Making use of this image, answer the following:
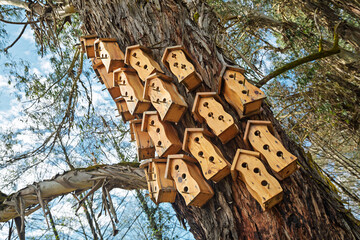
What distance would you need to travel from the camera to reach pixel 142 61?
171 cm

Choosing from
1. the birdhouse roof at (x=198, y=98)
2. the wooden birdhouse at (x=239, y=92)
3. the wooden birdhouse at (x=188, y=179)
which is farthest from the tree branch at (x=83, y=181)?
the wooden birdhouse at (x=239, y=92)

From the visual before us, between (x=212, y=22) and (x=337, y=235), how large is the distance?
54.3 inches

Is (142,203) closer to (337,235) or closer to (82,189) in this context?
(82,189)

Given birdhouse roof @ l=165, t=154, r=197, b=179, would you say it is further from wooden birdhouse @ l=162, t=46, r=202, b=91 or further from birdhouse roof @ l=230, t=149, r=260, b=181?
wooden birdhouse @ l=162, t=46, r=202, b=91

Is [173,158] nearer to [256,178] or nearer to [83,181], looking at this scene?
[256,178]

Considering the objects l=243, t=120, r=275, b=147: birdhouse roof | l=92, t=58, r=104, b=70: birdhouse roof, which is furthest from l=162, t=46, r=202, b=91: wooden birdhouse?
l=92, t=58, r=104, b=70: birdhouse roof

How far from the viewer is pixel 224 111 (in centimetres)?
150

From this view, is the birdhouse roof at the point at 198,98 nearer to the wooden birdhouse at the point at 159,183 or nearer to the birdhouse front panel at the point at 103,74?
the wooden birdhouse at the point at 159,183

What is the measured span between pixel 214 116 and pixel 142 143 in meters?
0.47

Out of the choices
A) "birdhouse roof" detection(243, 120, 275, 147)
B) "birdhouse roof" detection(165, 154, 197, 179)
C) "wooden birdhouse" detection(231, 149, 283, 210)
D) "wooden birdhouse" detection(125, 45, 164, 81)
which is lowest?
"wooden birdhouse" detection(231, 149, 283, 210)

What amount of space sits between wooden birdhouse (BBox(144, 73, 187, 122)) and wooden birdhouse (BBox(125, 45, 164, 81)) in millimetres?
69

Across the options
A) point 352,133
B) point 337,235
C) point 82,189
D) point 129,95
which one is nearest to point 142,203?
point 82,189

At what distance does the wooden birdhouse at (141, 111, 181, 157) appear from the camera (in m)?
1.57

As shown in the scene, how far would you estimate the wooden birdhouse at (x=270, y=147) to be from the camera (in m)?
1.34
